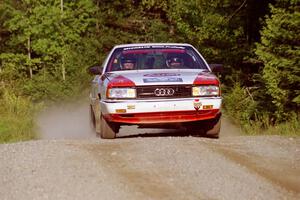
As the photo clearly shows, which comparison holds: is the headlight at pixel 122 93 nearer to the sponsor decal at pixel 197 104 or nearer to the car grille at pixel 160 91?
the car grille at pixel 160 91

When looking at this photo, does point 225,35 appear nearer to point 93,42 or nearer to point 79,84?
point 79,84

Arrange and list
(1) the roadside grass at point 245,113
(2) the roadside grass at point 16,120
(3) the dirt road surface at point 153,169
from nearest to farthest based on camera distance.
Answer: (3) the dirt road surface at point 153,169 < (2) the roadside grass at point 16,120 < (1) the roadside grass at point 245,113

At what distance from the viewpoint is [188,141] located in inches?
381

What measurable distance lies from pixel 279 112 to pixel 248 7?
6052 millimetres

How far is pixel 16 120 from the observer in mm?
17031

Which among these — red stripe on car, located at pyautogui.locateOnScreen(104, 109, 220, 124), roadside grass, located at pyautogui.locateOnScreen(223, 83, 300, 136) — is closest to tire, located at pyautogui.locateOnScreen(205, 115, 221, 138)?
red stripe on car, located at pyautogui.locateOnScreen(104, 109, 220, 124)

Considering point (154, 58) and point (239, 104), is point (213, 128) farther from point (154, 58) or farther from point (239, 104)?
point (239, 104)

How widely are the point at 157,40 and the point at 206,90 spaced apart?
23437 mm

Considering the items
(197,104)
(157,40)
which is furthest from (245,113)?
(157,40)

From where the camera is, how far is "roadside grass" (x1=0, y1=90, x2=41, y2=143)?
14.6 meters

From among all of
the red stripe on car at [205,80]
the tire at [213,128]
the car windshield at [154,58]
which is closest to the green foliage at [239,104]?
the car windshield at [154,58]

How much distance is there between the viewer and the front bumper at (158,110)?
1046 cm

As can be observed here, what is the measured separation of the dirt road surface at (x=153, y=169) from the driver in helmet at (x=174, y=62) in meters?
1.89

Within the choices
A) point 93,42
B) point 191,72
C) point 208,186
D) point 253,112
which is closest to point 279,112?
point 253,112
